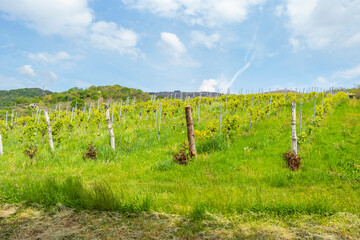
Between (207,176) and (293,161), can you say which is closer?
(207,176)

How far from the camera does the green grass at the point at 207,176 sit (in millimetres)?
4223

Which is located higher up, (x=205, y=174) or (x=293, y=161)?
(x=293, y=161)

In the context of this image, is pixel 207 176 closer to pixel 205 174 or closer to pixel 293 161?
pixel 205 174

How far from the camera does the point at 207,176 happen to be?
699 cm

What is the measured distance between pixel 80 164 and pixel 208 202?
7.34 m

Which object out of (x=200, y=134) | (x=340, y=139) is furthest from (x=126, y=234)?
(x=340, y=139)

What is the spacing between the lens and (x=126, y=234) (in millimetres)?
3348

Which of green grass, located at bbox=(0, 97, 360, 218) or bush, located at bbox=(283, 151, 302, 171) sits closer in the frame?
green grass, located at bbox=(0, 97, 360, 218)

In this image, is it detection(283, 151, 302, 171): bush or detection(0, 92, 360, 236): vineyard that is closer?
detection(0, 92, 360, 236): vineyard

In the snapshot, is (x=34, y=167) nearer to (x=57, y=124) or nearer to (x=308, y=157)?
(x=57, y=124)

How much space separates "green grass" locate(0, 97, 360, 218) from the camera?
4.22m

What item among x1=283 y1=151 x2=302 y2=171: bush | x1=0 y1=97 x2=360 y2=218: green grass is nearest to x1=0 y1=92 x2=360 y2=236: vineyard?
x1=0 y1=97 x2=360 y2=218: green grass

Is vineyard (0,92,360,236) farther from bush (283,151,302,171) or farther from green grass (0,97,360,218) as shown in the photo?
bush (283,151,302,171)

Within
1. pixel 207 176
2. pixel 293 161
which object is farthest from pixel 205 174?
pixel 293 161
